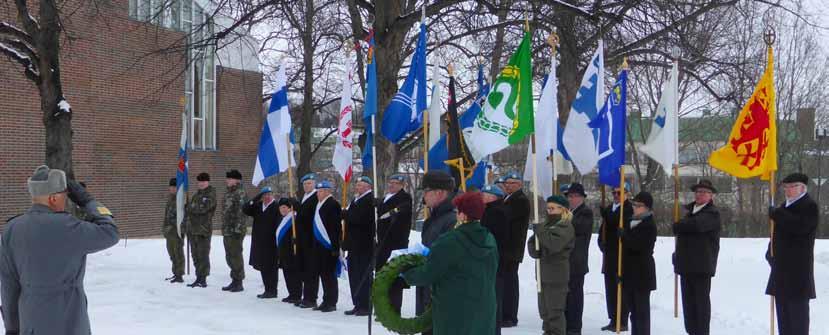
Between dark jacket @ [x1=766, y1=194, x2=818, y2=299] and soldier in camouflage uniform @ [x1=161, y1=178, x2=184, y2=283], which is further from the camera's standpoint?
soldier in camouflage uniform @ [x1=161, y1=178, x2=184, y2=283]

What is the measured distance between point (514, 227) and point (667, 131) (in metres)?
2.18

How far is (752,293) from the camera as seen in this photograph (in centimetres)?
1202

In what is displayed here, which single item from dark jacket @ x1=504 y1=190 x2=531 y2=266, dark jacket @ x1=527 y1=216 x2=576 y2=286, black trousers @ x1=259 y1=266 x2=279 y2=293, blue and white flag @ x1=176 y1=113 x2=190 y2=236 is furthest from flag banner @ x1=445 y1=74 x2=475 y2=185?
blue and white flag @ x1=176 y1=113 x2=190 y2=236

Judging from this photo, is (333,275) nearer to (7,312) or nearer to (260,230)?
(260,230)

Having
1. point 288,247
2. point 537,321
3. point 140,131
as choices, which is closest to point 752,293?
point 537,321

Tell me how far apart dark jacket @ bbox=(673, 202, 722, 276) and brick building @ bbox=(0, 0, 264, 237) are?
42.7ft

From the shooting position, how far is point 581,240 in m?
9.01

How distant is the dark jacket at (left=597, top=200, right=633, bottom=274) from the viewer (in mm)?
9001

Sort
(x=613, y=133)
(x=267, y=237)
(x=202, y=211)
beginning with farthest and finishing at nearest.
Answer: (x=202, y=211) < (x=267, y=237) < (x=613, y=133)

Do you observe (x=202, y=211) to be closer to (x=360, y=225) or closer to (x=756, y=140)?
(x=360, y=225)

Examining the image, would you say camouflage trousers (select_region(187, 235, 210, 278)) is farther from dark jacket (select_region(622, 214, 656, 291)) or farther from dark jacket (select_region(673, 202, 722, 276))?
dark jacket (select_region(673, 202, 722, 276))

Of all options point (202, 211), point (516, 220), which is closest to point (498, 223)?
point (516, 220)

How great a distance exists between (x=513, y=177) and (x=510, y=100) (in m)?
1.27

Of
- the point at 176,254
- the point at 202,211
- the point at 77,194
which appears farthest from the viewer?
the point at 176,254
